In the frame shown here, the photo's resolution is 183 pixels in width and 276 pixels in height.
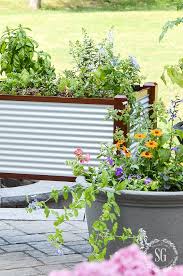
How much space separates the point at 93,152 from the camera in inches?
161

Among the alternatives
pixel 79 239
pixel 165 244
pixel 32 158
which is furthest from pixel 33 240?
pixel 165 244

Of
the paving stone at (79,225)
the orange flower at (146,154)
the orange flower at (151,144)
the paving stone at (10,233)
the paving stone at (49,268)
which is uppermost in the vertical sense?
the orange flower at (151,144)

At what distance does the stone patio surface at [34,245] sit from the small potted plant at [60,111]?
43cm

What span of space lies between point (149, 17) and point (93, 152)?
21711 mm

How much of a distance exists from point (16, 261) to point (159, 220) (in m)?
1.08

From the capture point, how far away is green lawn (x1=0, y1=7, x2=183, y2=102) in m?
17.5

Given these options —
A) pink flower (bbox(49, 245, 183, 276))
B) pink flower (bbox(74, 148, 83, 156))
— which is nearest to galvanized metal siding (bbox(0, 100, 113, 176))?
pink flower (bbox(74, 148, 83, 156))

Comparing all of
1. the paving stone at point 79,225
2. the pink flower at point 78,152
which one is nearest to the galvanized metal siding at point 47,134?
the pink flower at point 78,152

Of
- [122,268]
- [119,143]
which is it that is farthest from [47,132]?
[122,268]

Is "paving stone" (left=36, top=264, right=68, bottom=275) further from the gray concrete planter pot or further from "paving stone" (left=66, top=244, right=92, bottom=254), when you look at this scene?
the gray concrete planter pot

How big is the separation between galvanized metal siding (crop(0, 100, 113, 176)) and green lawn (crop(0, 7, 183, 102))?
9427mm

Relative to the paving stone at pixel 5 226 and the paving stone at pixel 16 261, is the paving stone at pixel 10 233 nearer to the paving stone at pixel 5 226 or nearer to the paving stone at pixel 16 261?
the paving stone at pixel 5 226

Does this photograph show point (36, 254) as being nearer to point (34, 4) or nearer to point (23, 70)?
point (23, 70)

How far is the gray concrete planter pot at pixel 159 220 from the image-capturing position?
11.0 feet
